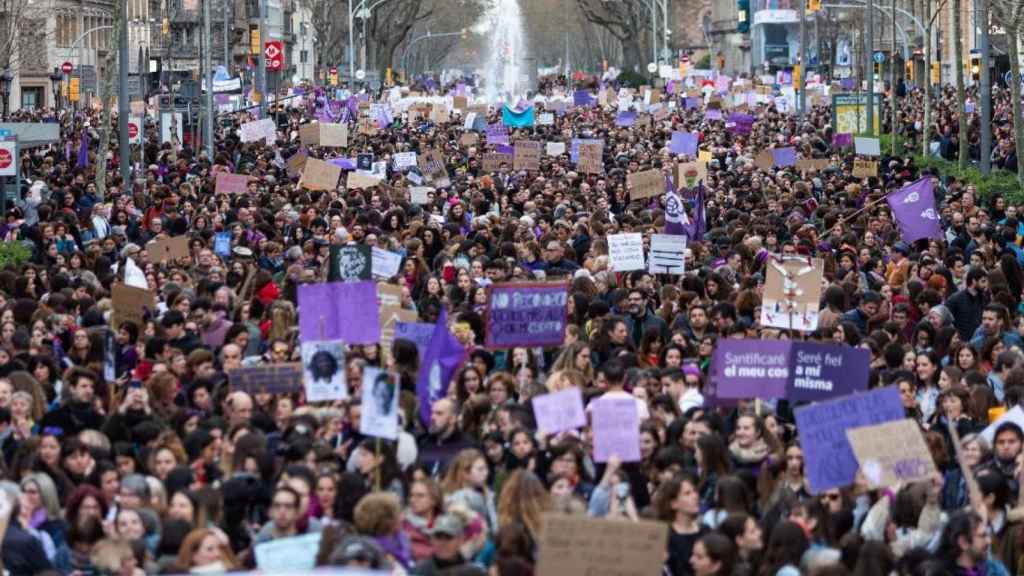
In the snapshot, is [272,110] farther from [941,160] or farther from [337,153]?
[941,160]

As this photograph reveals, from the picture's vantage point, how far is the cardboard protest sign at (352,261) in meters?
18.8

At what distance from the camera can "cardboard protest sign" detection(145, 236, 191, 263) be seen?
21.5 m

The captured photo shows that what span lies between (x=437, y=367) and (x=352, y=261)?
581 centimetres

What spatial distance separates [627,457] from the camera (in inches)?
453

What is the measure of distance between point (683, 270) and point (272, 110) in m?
38.6

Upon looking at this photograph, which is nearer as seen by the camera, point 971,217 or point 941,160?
point 971,217

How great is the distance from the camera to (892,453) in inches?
431

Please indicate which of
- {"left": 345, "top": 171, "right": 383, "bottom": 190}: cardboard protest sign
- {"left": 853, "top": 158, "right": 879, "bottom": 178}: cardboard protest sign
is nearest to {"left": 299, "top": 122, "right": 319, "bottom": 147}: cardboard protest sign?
{"left": 345, "top": 171, "right": 383, "bottom": 190}: cardboard protest sign

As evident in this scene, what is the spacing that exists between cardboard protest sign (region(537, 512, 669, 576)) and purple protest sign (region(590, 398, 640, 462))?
258 cm

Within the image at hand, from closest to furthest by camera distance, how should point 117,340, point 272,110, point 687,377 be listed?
point 687,377
point 117,340
point 272,110

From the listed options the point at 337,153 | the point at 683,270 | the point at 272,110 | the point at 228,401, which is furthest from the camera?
the point at 272,110

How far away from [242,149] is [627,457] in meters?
32.5

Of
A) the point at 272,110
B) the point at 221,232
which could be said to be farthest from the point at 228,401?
the point at 272,110

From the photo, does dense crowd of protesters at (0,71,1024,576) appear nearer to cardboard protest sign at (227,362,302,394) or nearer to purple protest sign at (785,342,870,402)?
cardboard protest sign at (227,362,302,394)
